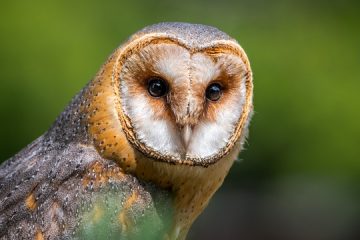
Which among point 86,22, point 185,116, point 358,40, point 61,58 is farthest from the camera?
point 358,40

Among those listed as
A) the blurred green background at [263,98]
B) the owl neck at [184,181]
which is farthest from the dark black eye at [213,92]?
the blurred green background at [263,98]

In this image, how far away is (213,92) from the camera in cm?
391

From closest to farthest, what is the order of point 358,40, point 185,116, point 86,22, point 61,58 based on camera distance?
point 185,116 → point 61,58 → point 86,22 → point 358,40

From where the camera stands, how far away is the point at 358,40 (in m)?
9.20

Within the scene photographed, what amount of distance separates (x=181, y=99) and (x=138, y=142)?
0.87 ft

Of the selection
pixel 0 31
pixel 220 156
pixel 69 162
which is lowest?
pixel 0 31

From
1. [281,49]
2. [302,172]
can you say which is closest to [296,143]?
[302,172]

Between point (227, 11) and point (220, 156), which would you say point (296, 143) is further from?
point (220, 156)

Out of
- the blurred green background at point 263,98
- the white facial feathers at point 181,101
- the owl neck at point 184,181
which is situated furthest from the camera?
the blurred green background at point 263,98

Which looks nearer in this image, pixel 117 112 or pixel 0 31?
pixel 117 112

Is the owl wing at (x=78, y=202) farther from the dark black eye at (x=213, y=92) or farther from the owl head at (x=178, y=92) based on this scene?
the dark black eye at (x=213, y=92)

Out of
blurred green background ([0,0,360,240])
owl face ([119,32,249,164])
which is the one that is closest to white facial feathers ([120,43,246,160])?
owl face ([119,32,249,164])

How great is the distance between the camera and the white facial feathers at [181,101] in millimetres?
3789

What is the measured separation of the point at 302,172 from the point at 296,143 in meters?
0.24
